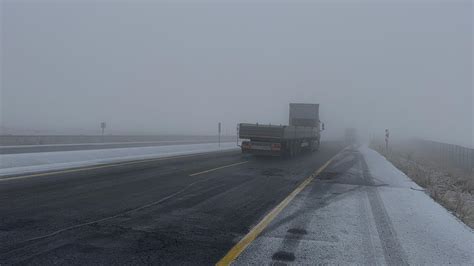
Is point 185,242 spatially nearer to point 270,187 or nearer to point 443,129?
point 270,187

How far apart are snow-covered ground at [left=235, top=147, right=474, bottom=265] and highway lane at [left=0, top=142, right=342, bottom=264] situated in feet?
1.95

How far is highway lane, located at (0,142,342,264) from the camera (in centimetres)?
555

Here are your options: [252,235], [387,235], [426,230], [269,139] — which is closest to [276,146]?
[269,139]

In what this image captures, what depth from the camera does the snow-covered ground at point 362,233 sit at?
5750mm

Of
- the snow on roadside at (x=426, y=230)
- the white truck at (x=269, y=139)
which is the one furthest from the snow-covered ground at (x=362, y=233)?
the white truck at (x=269, y=139)

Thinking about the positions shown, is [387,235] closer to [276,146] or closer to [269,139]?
[276,146]

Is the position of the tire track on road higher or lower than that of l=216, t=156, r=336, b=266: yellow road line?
lower

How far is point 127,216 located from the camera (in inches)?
300

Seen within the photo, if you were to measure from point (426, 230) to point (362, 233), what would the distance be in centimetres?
135

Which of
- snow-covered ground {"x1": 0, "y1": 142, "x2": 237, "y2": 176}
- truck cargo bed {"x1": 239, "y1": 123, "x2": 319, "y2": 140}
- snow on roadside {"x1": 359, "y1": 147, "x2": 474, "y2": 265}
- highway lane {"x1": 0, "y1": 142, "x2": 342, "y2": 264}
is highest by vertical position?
truck cargo bed {"x1": 239, "y1": 123, "x2": 319, "y2": 140}

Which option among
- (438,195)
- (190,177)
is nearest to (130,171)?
(190,177)

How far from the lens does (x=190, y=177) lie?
43.9 feet

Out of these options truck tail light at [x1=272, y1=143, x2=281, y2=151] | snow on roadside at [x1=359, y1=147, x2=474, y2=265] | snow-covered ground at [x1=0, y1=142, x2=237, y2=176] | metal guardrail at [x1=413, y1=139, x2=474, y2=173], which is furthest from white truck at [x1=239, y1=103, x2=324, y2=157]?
snow on roadside at [x1=359, y1=147, x2=474, y2=265]

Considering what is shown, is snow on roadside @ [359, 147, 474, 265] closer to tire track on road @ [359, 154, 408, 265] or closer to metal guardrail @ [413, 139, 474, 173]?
tire track on road @ [359, 154, 408, 265]
